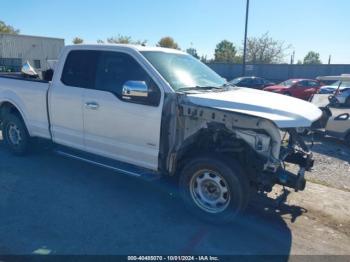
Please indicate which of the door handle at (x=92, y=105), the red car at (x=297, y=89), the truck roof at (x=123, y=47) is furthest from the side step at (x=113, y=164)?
the red car at (x=297, y=89)

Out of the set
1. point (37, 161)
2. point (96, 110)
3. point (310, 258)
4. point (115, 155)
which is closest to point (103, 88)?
point (96, 110)

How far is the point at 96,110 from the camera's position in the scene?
467 cm

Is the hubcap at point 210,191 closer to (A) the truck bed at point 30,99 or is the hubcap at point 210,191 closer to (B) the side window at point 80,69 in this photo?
(B) the side window at point 80,69

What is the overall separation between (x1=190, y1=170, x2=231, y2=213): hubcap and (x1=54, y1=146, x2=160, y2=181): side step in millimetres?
556

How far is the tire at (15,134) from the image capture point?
5.99m

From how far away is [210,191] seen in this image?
406 centimetres

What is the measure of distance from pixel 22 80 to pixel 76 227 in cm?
323

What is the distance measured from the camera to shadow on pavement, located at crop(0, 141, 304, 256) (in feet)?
11.4

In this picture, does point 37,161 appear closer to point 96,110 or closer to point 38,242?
point 96,110

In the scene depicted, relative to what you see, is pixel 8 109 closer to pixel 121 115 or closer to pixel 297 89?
pixel 121 115

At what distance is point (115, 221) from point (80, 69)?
2416 mm

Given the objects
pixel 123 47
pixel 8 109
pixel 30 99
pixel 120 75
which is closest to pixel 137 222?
pixel 120 75

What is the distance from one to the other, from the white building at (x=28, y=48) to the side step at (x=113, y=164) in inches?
1366

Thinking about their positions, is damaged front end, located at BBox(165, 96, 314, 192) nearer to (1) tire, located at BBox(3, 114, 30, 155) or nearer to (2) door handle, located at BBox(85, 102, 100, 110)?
(2) door handle, located at BBox(85, 102, 100, 110)
